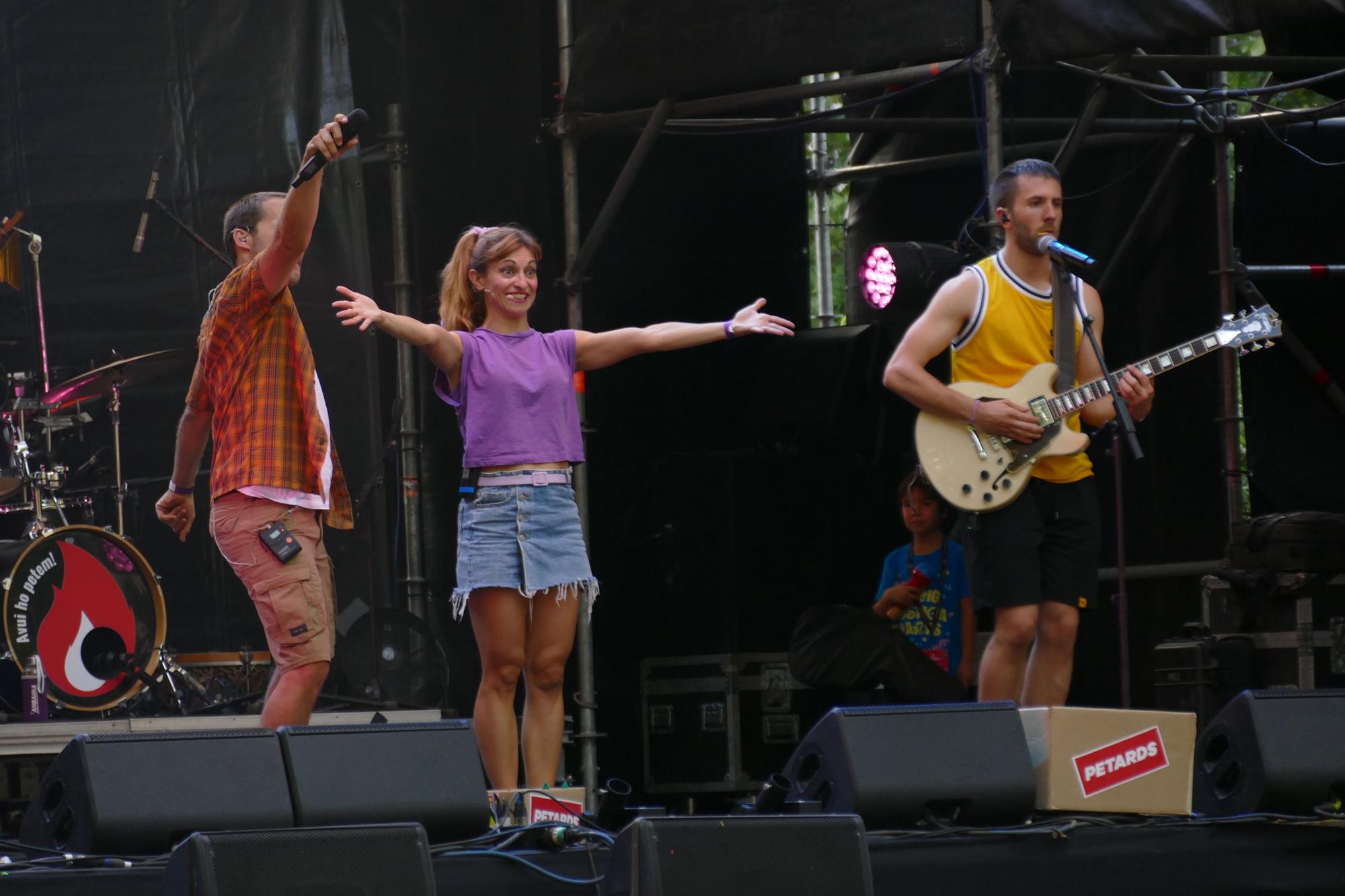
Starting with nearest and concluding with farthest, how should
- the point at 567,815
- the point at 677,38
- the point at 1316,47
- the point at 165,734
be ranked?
the point at 165,734 < the point at 567,815 < the point at 677,38 < the point at 1316,47

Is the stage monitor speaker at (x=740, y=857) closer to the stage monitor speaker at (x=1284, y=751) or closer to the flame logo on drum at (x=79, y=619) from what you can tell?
the stage monitor speaker at (x=1284, y=751)

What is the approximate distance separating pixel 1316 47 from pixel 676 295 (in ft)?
9.42

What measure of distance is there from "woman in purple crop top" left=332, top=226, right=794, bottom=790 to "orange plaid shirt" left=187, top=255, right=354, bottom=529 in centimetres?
21

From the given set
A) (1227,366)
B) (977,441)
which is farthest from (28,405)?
(1227,366)

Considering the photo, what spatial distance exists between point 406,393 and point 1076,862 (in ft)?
13.6

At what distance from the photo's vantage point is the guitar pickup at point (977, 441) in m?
5.20

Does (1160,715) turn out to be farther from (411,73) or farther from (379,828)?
(411,73)

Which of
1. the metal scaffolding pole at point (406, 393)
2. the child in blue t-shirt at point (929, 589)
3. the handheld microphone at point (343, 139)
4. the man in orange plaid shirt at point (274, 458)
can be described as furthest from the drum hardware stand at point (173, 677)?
the handheld microphone at point (343, 139)

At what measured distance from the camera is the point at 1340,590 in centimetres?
671

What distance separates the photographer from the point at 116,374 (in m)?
6.93

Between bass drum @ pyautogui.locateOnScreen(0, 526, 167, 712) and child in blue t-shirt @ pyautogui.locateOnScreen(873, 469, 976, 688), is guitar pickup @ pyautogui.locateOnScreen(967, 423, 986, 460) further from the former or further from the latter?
bass drum @ pyautogui.locateOnScreen(0, 526, 167, 712)

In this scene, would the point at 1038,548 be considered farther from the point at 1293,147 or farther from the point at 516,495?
the point at 1293,147

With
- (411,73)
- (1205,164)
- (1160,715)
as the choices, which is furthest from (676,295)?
(1160,715)

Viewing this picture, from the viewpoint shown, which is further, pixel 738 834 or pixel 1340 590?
pixel 1340 590
